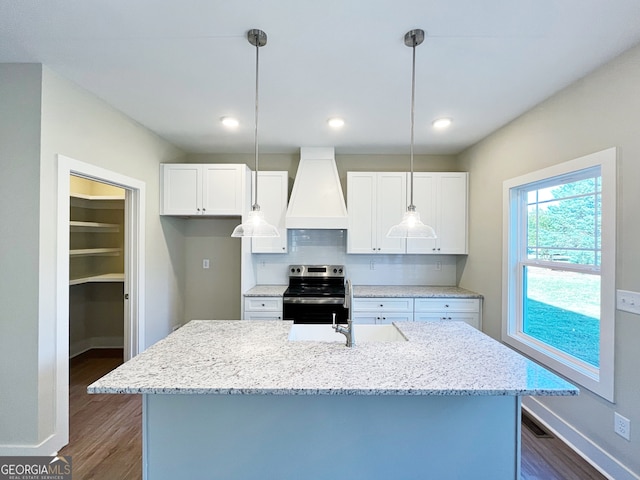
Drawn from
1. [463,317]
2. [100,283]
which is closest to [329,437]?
[463,317]

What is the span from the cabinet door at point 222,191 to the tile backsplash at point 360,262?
811 millimetres

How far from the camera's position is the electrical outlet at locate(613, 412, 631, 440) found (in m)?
1.68

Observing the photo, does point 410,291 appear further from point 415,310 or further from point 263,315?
point 263,315

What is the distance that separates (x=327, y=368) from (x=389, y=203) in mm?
2536

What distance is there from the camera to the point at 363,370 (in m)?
1.31

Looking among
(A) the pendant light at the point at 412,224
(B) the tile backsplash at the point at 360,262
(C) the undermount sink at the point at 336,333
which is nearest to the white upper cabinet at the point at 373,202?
(B) the tile backsplash at the point at 360,262

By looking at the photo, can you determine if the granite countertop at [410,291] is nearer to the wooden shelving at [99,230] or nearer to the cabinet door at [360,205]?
the cabinet door at [360,205]

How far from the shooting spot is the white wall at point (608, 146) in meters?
1.65

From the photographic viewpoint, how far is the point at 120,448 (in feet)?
6.68

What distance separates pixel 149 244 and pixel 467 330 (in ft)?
9.77

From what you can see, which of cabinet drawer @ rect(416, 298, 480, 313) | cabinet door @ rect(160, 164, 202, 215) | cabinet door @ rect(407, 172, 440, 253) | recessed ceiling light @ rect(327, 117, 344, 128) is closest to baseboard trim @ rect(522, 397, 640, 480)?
cabinet drawer @ rect(416, 298, 480, 313)

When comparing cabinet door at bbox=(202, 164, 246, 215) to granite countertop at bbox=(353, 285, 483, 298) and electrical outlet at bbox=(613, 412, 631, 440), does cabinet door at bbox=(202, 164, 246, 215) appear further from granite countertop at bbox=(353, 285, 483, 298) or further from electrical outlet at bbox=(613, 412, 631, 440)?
electrical outlet at bbox=(613, 412, 631, 440)

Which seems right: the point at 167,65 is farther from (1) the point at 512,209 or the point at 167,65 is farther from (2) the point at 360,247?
(1) the point at 512,209

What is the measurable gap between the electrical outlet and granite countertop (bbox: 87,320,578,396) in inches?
35.7
